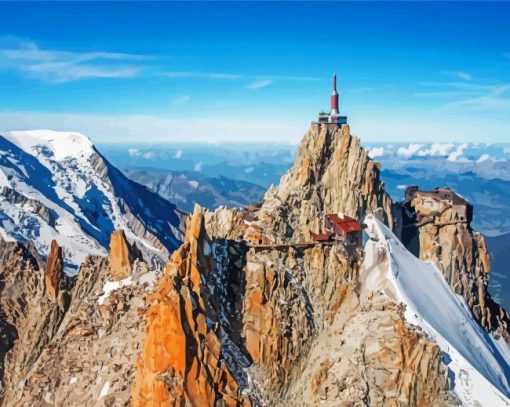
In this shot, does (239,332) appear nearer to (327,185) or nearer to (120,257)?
(120,257)

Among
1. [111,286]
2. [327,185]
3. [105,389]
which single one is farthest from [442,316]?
[105,389]

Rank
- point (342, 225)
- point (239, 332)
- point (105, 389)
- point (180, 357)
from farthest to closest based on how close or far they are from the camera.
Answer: point (342, 225) → point (239, 332) → point (105, 389) → point (180, 357)

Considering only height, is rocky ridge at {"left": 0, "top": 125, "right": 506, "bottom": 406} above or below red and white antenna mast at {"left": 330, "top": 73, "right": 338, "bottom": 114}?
below

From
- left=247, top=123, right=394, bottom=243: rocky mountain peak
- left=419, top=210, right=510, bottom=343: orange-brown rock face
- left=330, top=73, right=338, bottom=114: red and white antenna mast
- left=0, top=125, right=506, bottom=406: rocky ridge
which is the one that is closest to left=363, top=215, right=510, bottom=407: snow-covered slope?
left=0, top=125, right=506, bottom=406: rocky ridge

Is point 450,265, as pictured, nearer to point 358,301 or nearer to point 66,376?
point 358,301

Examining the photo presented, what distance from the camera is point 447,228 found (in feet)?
408

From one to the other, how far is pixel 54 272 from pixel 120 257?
71.8ft

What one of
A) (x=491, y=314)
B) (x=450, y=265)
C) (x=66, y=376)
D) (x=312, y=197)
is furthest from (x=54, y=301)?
(x=491, y=314)

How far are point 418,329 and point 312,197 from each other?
30.8m

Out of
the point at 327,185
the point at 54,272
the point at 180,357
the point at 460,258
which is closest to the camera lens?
the point at 180,357

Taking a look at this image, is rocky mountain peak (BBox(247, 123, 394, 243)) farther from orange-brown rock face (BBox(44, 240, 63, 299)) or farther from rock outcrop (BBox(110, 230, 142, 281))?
orange-brown rock face (BBox(44, 240, 63, 299))

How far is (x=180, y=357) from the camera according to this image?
6775cm

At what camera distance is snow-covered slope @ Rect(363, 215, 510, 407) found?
84.2 metres

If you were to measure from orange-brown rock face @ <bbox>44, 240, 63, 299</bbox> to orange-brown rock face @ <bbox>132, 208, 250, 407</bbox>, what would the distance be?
35.8m
